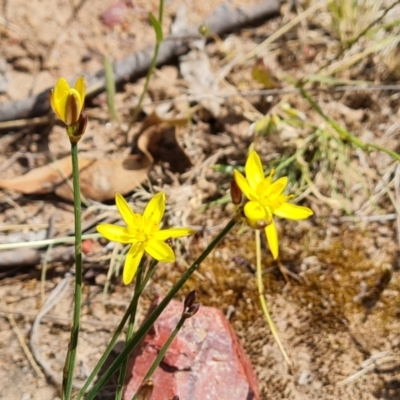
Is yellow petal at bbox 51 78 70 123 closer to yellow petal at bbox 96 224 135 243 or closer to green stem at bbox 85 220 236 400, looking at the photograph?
yellow petal at bbox 96 224 135 243

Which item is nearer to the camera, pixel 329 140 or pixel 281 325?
pixel 281 325

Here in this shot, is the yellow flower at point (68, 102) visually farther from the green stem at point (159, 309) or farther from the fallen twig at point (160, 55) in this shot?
the fallen twig at point (160, 55)

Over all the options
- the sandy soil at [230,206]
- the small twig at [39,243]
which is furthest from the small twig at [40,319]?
the small twig at [39,243]

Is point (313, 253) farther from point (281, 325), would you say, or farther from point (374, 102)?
point (374, 102)

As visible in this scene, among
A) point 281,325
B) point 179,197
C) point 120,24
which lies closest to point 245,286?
point 281,325

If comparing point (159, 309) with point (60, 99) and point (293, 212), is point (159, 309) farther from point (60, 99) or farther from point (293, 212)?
point (60, 99)

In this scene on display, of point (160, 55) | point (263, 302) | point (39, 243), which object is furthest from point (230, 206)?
point (160, 55)
